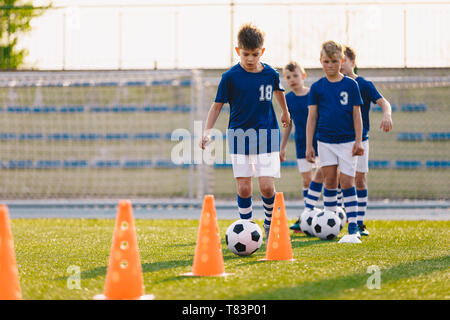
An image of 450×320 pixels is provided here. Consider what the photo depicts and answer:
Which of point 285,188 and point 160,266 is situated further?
point 285,188

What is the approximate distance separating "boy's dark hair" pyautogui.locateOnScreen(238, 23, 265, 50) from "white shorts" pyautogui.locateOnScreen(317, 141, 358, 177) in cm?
141

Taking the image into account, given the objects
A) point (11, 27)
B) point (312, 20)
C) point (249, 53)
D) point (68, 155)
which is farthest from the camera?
point (11, 27)

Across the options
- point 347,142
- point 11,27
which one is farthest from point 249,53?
point 11,27

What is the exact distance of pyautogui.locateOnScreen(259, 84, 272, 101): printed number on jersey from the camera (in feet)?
16.4

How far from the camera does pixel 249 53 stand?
4.80m

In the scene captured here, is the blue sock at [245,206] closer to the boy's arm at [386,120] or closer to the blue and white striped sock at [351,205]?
the blue and white striped sock at [351,205]

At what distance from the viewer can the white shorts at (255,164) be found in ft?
16.2

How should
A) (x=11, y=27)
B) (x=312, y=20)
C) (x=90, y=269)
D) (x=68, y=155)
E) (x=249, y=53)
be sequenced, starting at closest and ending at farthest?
1. (x=90, y=269)
2. (x=249, y=53)
3. (x=312, y=20)
4. (x=68, y=155)
5. (x=11, y=27)

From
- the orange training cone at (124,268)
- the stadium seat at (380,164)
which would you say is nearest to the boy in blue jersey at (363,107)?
the orange training cone at (124,268)

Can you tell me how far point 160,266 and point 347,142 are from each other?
244 cm

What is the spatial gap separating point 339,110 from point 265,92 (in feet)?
3.28

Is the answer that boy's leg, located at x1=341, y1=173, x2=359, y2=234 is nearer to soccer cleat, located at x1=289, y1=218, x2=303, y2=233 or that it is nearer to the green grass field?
the green grass field

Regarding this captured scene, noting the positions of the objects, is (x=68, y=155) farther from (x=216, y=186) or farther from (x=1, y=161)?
(x=216, y=186)

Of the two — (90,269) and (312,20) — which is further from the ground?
(312,20)
